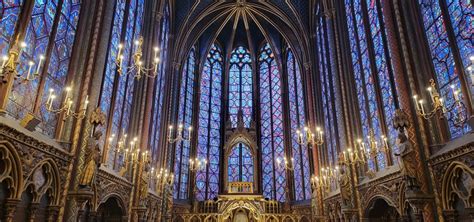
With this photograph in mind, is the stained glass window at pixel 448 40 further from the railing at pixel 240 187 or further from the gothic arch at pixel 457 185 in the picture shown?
the railing at pixel 240 187

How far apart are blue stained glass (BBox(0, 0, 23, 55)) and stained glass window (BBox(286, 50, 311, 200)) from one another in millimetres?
19879

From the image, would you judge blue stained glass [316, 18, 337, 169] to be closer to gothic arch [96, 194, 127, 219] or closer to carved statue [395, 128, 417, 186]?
carved statue [395, 128, 417, 186]

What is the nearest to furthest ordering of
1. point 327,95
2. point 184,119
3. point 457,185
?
point 457,185 < point 327,95 < point 184,119

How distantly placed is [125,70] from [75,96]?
5.21 metres

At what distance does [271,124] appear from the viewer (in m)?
29.5

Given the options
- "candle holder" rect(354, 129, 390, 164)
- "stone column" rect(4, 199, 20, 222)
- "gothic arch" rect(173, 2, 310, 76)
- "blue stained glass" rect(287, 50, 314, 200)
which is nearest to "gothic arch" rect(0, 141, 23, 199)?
"stone column" rect(4, 199, 20, 222)

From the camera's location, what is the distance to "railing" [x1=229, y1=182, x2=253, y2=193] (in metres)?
24.4

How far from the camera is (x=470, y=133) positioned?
9.17 meters

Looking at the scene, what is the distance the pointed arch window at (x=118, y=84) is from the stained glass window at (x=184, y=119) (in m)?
9.64

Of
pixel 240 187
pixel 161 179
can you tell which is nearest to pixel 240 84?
pixel 240 187

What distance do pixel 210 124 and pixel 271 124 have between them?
531 centimetres

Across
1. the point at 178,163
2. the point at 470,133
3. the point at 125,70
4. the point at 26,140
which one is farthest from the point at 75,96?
the point at 178,163

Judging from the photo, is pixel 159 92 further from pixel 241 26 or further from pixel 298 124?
pixel 241 26

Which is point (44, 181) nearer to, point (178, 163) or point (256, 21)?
point (178, 163)
